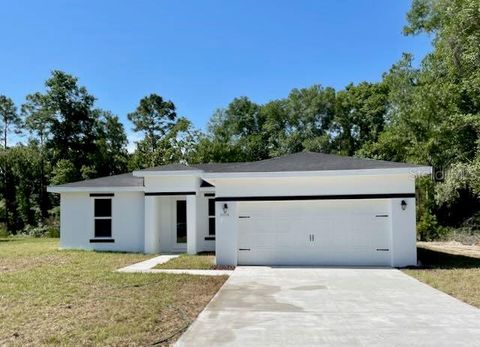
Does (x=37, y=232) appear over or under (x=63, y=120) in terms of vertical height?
under

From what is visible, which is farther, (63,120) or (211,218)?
(63,120)

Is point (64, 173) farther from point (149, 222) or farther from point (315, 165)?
point (315, 165)

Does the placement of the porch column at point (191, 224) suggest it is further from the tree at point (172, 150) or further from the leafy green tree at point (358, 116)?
the leafy green tree at point (358, 116)

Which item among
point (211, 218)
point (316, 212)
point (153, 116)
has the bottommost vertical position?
point (211, 218)

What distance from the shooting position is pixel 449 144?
985 inches

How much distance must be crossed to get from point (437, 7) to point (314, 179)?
1804 cm

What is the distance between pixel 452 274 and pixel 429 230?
12453 mm

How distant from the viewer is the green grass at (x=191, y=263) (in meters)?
12.7

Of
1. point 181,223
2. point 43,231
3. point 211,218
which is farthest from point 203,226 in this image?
point 43,231

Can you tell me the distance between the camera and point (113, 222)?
1759 centimetres

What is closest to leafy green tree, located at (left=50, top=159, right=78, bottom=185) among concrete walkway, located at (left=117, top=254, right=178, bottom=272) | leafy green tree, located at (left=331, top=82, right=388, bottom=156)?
concrete walkway, located at (left=117, top=254, right=178, bottom=272)

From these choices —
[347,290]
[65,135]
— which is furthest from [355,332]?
[65,135]

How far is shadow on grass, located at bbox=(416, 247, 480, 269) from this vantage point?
40.8 ft

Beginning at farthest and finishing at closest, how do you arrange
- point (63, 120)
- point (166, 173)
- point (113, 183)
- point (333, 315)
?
point (63, 120), point (113, 183), point (166, 173), point (333, 315)
